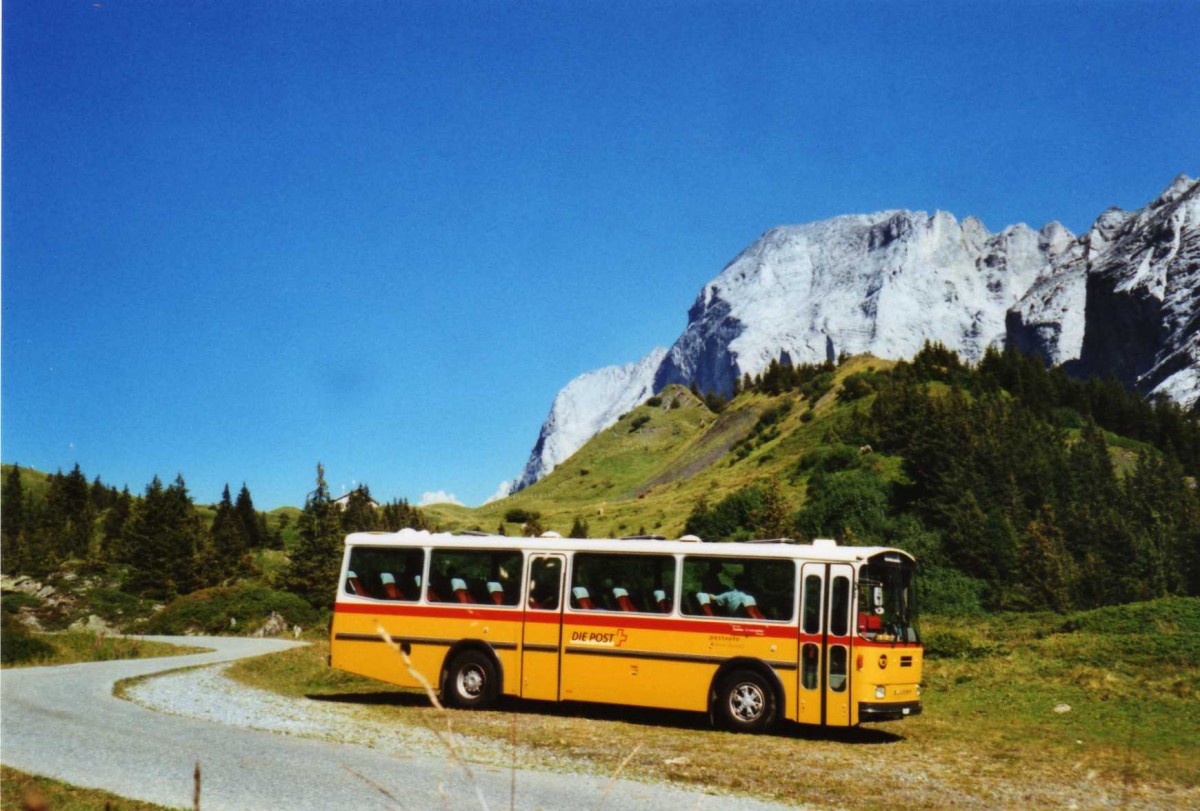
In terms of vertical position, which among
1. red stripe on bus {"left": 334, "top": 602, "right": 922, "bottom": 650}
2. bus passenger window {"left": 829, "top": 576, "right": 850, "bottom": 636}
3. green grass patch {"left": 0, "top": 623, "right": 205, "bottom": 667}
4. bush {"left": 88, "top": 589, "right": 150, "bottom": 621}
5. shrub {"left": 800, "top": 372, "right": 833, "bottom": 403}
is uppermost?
shrub {"left": 800, "top": 372, "right": 833, "bottom": 403}

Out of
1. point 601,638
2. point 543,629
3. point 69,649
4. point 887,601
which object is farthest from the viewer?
point 69,649

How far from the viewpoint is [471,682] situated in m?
18.2

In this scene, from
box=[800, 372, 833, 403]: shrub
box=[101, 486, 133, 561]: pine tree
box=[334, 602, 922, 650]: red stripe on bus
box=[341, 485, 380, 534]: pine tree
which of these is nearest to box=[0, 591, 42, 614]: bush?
box=[101, 486, 133, 561]: pine tree

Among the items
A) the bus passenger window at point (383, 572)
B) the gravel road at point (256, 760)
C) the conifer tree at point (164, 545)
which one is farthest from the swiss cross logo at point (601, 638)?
the conifer tree at point (164, 545)

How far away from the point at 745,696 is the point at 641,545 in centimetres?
321

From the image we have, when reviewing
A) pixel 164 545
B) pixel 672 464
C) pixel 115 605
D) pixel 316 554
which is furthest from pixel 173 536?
pixel 672 464

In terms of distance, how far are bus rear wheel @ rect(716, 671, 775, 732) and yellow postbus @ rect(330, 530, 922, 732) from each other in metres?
0.02

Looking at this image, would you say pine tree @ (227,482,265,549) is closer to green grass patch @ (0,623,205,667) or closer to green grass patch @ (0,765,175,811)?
green grass patch @ (0,623,205,667)

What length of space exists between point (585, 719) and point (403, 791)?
743 centimetres

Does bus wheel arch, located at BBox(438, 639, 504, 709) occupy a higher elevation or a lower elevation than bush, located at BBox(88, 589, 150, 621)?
higher

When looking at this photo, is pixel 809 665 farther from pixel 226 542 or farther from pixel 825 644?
Answer: pixel 226 542

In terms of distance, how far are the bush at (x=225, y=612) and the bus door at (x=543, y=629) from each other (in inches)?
1203

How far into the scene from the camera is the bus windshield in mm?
15977

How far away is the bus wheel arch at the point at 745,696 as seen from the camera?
15.9m
